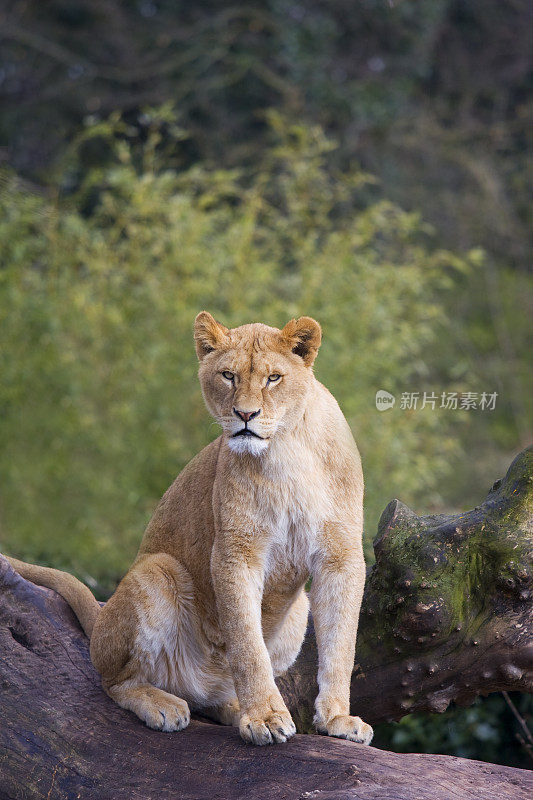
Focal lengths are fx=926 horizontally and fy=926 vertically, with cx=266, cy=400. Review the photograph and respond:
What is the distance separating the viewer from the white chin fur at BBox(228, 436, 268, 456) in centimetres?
293

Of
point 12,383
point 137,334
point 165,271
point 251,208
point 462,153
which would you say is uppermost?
point 462,153

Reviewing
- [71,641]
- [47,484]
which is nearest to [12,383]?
[47,484]

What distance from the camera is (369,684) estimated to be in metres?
3.39

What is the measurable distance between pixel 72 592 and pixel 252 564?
3.43 feet

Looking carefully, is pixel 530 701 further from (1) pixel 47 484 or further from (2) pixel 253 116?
(2) pixel 253 116

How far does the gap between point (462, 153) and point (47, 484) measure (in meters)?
9.34

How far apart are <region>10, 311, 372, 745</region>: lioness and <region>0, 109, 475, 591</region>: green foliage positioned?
3.60 m

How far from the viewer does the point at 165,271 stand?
7582 mm

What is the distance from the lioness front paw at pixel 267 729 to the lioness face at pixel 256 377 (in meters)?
0.83

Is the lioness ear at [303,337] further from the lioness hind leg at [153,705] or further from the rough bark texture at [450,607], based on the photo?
the lioness hind leg at [153,705]

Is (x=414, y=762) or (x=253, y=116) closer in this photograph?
(x=414, y=762)

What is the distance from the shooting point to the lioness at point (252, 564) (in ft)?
9.71
